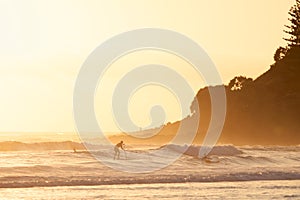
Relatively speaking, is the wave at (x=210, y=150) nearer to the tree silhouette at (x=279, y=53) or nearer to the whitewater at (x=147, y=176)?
the whitewater at (x=147, y=176)

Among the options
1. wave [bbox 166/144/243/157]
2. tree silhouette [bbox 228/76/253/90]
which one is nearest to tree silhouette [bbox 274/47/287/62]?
tree silhouette [bbox 228/76/253/90]

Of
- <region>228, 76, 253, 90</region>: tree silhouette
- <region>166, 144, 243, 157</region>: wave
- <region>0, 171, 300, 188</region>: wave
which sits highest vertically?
<region>228, 76, 253, 90</region>: tree silhouette

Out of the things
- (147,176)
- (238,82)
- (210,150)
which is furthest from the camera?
(238,82)

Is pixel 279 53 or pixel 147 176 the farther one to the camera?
pixel 279 53

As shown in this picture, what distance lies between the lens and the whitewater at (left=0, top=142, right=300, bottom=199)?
91.9 ft

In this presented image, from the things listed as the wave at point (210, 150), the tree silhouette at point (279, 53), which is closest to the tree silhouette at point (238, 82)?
the tree silhouette at point (279, 53)

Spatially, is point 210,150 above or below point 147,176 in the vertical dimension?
above

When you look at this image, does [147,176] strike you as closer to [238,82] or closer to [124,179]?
[124,179]

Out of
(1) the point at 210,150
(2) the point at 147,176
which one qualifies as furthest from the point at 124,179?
(1) the point at 210,150

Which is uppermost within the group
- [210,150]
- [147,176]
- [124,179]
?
[210,150]

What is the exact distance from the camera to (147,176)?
1369 inches

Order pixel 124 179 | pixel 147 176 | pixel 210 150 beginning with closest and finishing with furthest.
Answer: pixel 124 179, pixel 147 176, pixel 210 150

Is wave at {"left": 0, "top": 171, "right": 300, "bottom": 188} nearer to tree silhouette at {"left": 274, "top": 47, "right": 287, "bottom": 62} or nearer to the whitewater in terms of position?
the whitewater

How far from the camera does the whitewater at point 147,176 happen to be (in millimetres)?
28000
